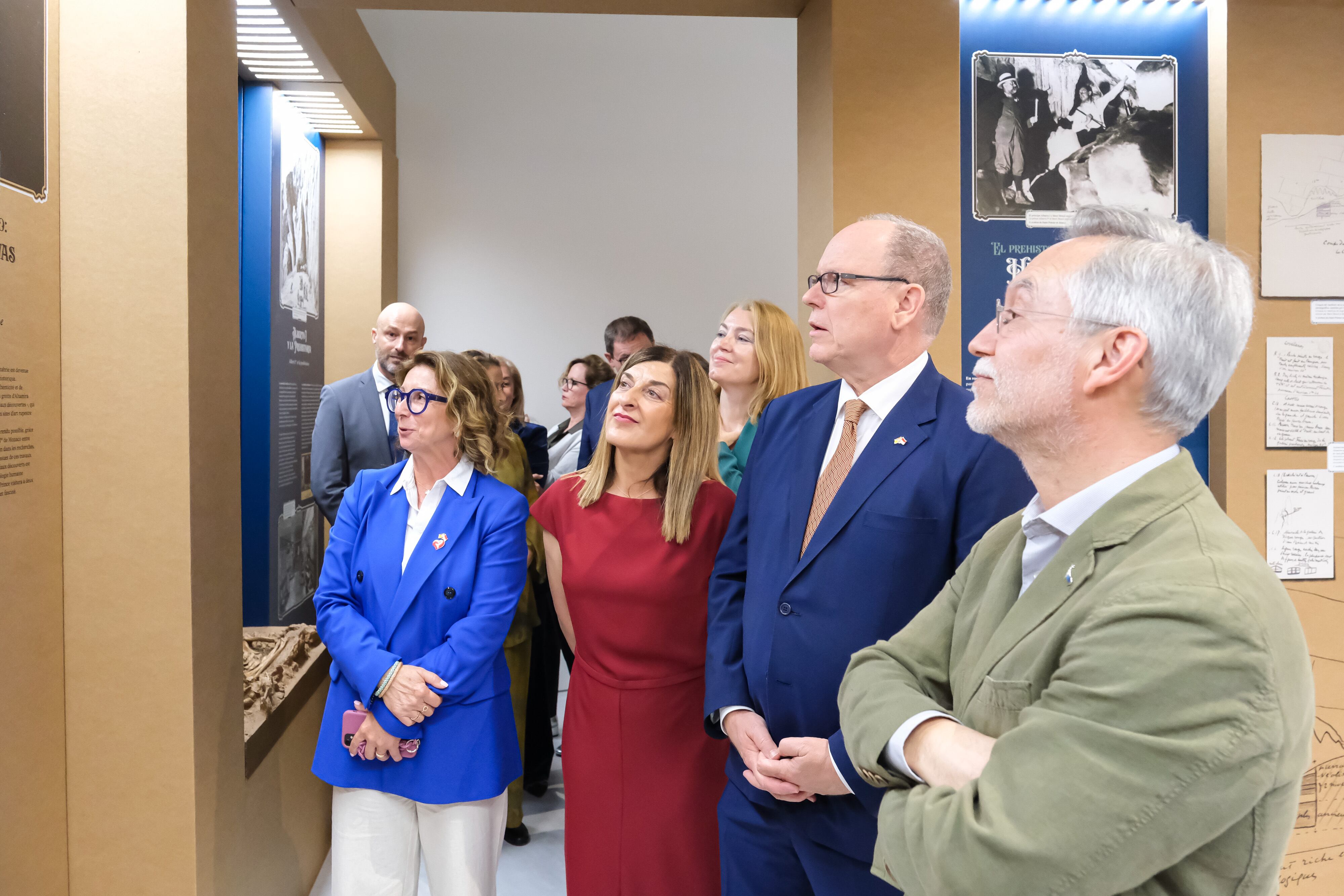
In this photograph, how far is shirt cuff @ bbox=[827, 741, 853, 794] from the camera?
56.2 inches

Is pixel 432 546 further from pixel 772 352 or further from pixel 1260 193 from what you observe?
pixel 1260 193

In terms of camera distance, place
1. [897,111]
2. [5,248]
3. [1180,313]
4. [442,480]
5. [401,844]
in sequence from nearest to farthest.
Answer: [1180,313]
[5,248]
[401,844]
[442,480]
[897,111]

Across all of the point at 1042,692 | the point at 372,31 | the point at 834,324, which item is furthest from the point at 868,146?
the point at 372,31

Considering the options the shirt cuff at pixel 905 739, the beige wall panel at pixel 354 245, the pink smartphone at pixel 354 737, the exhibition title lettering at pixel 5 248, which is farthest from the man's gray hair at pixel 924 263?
the beige wall panel at pixel 354 245

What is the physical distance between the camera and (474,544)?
2.39 meters

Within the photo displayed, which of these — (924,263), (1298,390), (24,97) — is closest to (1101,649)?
(924,263)

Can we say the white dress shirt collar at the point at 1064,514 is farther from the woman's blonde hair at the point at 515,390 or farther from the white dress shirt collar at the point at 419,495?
the woman's blonde hair at the point at 515,390

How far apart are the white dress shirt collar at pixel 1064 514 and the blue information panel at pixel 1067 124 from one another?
2.19 meters

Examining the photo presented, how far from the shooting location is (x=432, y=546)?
2.35 meters

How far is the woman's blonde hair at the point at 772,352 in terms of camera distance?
9.97ft

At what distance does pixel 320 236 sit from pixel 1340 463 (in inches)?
201

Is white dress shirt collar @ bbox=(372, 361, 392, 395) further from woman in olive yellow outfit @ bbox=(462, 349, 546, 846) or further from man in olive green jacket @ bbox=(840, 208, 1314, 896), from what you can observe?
man in olive green jacket @ bbox=(840, 208, 1314, 896)

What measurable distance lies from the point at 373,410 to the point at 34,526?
1872 mm

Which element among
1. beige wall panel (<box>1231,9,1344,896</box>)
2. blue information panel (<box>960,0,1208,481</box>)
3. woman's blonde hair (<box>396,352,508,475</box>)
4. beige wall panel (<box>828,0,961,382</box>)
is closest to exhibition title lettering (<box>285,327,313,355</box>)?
woman's blonde hair (<box>396,352,508,475</box>)
